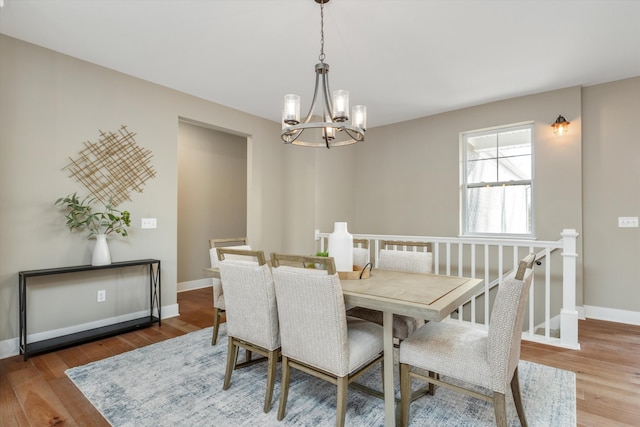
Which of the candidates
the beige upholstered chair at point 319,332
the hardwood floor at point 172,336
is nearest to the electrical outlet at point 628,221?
the hardwood floor at point 172,336

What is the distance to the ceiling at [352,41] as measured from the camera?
229 centimetres

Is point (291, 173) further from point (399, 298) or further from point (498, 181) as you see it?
point (399, 298)

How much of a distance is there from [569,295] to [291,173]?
363 cm

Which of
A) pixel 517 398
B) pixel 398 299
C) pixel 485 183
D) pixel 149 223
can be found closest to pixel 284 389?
pixel 398 299

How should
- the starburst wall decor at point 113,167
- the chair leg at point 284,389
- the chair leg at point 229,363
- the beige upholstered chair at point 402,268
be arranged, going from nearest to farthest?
the chair leg at point 284,389, the chair leg at point 229,363, the beige upholstered chair at point 402,268, the starburst wall decor at point 113,167

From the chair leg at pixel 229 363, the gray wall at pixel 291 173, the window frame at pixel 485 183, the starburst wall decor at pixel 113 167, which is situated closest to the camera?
the chair leg at pixel 229 363

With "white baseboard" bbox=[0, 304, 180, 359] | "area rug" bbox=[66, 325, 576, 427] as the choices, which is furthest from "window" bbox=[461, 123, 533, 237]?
"white baseboard" bbox=[0, 304, 180, 359]

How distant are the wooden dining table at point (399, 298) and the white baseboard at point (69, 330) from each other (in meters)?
2.58

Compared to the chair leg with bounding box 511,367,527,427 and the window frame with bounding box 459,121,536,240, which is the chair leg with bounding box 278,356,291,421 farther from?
the window frame with bounding box 459,121,536,240

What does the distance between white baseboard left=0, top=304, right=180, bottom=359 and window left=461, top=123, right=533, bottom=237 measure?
3.96 meters

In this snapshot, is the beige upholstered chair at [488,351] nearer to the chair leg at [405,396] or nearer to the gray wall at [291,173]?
the chair leg at [405,396]

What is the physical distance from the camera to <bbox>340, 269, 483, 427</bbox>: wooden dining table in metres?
1.57

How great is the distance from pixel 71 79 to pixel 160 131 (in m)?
0.89

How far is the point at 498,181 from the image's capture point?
13.9ft
